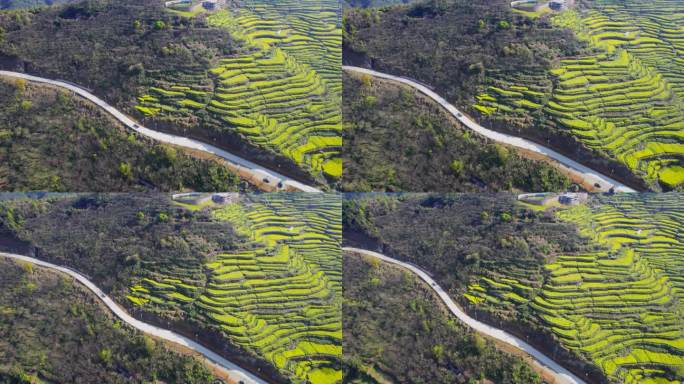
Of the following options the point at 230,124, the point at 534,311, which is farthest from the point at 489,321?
the point at 230,124

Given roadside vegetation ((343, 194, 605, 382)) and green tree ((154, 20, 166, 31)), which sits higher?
green tree ((154, 20, 166, 31))

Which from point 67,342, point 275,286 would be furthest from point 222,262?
point 67,342

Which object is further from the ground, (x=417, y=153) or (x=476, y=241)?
(x=417, y=153)

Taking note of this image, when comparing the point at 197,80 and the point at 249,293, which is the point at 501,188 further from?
Answer: the point at 197,80

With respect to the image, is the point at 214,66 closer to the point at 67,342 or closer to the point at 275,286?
the point at 275,286

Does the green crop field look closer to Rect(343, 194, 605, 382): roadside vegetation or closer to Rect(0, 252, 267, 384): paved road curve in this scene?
Rect(343, 194, 605, 382): roadside vegetation

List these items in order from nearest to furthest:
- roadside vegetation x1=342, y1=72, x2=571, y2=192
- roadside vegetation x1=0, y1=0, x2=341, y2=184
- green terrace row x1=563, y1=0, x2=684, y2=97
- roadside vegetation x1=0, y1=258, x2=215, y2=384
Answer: roadside vegetation x1=0, y1=258, x2=215, y2=384, roadside vegetation x1=342, y1=72, x2=571, y2=192, roadside vegetation x1=0, y1=0, x2=341, y2=184, green terrace row x1=563, y1=0, x2=684, y2=97

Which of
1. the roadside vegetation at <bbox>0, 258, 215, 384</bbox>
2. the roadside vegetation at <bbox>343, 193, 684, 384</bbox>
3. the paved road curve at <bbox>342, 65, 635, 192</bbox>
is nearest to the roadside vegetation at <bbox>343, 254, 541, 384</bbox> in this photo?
the roadside vegetation at <bbox>343, 193, 684, 384</bbox>
